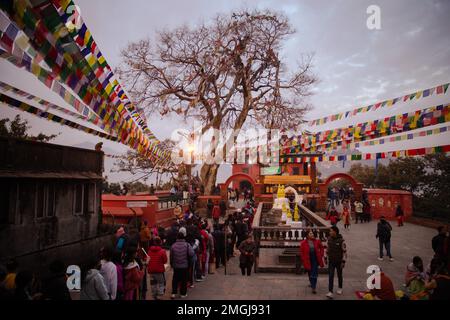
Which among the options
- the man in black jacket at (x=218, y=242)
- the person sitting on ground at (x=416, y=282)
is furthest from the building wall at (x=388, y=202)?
the person sitting on ground at (x=416, y=282)

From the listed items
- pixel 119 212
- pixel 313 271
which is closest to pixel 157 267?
pixel 313 271

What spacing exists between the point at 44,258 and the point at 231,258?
667 cm

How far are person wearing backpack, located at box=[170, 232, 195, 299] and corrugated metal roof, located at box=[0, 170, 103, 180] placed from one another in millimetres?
5248

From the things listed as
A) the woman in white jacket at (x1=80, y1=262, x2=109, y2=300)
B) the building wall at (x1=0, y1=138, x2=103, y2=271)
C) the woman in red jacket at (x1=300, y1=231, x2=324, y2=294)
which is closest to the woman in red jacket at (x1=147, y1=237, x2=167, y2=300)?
the woman in white jacket at (x1=80, y1=262, x2=109, y2=300)

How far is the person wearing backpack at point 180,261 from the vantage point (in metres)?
7.19

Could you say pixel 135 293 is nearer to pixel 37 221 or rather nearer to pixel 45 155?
pixel 37 221

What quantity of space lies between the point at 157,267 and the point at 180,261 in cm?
59

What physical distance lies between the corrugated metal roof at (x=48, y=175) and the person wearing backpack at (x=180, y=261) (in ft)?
17.2

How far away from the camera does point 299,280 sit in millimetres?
8680

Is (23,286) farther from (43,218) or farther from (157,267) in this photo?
(43,218)

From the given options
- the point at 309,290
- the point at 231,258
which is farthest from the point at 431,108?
the point at 231,258

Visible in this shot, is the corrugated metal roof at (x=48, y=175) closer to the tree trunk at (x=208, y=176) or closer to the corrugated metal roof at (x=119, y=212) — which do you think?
the corrugated metal roof at (x=119, y=212)

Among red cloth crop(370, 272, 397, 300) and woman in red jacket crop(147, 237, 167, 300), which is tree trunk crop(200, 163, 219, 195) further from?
red cloth crop(370, 272, 397, 300)

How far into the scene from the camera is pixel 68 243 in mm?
10953
